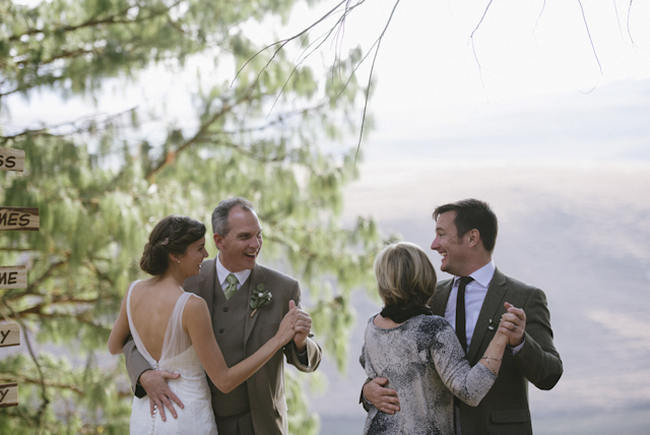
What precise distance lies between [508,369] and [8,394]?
169cm

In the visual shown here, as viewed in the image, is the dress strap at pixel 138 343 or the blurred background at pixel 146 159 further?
the blurred background at pixel 146 159

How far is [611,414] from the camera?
50.6 feet

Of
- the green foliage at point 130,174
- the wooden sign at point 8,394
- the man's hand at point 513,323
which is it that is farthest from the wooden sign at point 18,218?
the green foliage at point 130,174

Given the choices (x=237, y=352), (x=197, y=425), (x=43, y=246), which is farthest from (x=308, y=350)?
(x=43, y=246)

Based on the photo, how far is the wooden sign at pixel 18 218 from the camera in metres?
2.70

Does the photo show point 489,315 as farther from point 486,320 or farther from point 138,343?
point 138,343

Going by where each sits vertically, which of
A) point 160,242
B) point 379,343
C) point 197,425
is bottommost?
point 197,425

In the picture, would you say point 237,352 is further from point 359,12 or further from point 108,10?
point 108,10

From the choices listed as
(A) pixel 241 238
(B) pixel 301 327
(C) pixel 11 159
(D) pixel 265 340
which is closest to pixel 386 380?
(B) pixel 301 327

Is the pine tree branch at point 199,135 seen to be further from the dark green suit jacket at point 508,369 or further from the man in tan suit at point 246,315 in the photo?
the dark green suit jacket at point 508,369

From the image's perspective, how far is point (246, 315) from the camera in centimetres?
246

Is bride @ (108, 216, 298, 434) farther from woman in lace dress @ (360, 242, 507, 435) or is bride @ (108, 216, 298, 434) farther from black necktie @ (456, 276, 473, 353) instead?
black necktie @ (456, 276, 473, 353)

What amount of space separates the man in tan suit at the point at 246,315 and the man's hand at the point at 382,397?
1.01 feet

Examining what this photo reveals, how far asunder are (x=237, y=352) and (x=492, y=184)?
1980cm
